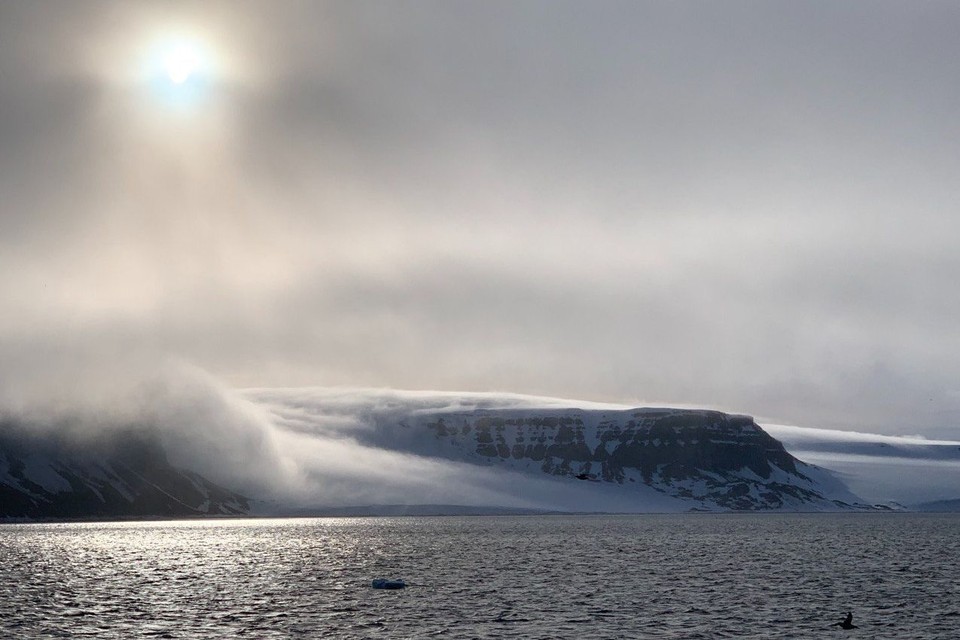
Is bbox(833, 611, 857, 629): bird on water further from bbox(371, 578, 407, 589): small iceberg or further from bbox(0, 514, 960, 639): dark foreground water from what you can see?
bbox(371, 578, 407, 589): small iceberg

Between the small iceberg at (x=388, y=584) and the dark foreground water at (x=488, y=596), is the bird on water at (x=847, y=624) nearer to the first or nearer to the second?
the dark foreground water at (x=488, y=596)

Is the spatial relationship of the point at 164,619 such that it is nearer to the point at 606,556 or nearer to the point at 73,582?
the point at 73,582

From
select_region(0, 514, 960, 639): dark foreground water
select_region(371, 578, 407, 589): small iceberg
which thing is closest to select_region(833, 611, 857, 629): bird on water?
select_region(0, 514, 960, 639): dark foreground water

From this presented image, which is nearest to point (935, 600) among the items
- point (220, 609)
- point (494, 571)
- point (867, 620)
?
point (867, 620)

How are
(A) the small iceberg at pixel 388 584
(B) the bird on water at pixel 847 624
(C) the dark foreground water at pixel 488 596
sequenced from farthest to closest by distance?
(A) the small iceberg at pixel 388 584 → (B) the bird on water at pixel 847 624 → (C) the dark foreground water at pixel 488 596

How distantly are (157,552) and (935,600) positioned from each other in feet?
429

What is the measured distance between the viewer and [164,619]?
8338 cm

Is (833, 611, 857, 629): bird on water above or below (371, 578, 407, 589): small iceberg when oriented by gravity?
above

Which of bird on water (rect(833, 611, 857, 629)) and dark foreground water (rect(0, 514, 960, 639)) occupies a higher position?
bird on water (rect(833, 611, 857, 629))

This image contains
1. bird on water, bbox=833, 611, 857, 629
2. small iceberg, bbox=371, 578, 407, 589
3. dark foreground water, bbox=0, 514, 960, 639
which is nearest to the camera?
dark foreground water, bbox=0, 514, 960, 639

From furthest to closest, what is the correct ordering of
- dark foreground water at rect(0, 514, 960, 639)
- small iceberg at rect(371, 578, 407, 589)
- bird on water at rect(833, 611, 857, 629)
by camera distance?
1. small iceberg at rect(371, 578, 407, 589)
2. bird on water at rect(833, 611, 857, 629)
3. dark foreground water at rect(0, 514, 960, 639)

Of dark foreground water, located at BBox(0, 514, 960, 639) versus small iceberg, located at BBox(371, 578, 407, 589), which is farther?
small iceberg, located at BBox(371, 578, 407, 589)

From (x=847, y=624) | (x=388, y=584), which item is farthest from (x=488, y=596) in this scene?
(x=847, y=624)

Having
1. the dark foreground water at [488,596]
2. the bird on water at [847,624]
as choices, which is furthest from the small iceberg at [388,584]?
the bird on water at [847,624]
